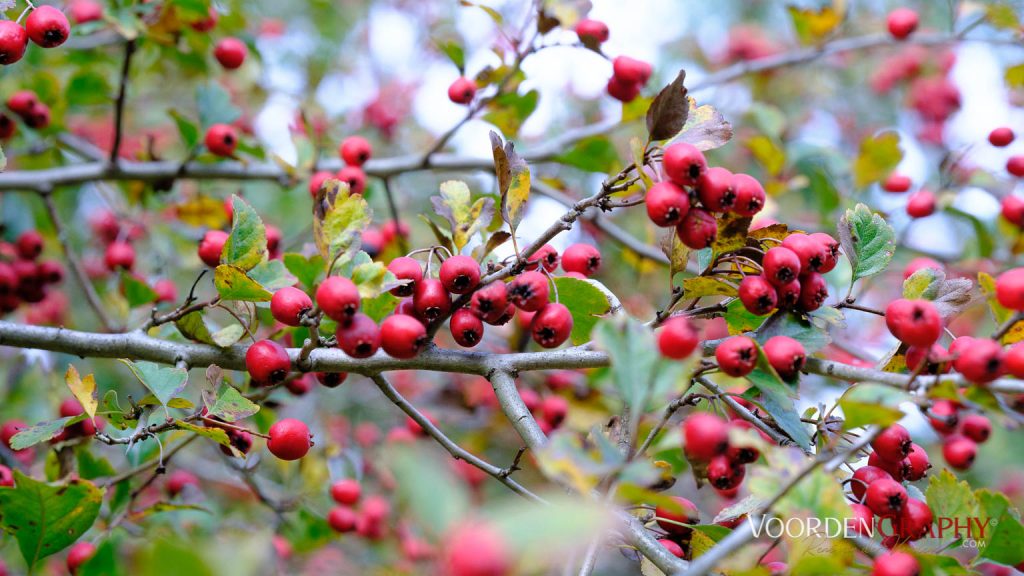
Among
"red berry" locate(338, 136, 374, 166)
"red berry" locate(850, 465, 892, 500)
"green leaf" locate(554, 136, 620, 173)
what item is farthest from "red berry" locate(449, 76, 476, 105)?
"red berry" locate(850, 465, 892, 500)

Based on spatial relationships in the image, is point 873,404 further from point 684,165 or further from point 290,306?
point 290,306

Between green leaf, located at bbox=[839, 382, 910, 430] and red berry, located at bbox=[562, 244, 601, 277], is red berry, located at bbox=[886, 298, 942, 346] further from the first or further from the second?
red berry, located at bbox=[562, 244, 601, 277]

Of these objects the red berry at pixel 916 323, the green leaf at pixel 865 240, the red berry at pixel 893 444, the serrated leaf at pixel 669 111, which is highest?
the serrated leaf at pixel 669 111

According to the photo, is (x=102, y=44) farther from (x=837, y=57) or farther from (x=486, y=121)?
(x=837, y=57)

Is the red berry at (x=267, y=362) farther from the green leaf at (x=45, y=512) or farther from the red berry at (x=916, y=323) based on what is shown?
the red berry at (x=916, y=323)

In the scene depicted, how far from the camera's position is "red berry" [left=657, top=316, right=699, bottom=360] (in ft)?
3.95

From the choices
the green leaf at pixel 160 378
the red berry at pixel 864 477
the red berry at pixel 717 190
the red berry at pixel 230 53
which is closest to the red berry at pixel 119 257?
the red berry at pixel 230 53

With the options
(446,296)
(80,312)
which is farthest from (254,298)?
(80,312)

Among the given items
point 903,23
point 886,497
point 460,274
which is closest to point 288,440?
point 460,274

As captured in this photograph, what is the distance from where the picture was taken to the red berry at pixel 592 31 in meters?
2.31

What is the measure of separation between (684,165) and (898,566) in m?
0.74

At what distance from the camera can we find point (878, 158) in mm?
3430

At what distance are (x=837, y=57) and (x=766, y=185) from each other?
3699 mm

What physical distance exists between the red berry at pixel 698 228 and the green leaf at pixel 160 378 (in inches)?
41.0
